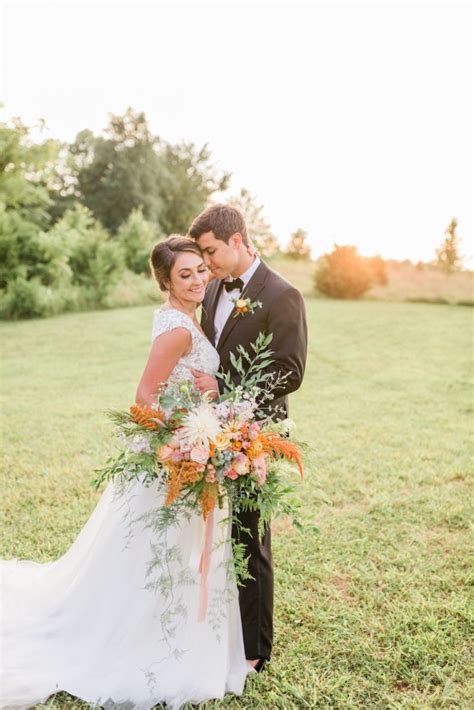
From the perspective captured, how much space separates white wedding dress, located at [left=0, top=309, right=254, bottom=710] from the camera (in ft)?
10.3

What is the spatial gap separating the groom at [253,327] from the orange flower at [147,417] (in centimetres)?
44

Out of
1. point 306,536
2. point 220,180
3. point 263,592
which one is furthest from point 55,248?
point 220,180

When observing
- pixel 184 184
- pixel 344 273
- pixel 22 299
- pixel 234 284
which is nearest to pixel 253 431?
pixel 234 284

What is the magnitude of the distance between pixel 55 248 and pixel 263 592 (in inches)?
760

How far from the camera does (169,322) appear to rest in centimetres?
310

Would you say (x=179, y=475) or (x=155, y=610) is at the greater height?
(x=179, y=475)

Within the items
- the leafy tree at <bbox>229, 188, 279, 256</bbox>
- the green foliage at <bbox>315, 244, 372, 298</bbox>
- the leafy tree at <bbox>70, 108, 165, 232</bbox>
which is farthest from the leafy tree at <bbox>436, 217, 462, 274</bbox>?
the leafy tree at <bbox>70, 108, 165, 232</bbox>

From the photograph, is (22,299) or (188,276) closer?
(188,276)

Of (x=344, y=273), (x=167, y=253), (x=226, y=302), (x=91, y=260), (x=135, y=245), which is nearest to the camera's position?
(x=167, y=253)

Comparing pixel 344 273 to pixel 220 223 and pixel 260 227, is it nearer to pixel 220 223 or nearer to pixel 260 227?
pixel 260 227

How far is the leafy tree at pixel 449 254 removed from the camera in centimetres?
2931

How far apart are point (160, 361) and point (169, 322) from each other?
21 centimetres

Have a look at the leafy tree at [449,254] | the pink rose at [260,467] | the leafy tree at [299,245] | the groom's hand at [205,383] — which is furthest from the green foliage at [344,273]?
the pink rose at [260,467]

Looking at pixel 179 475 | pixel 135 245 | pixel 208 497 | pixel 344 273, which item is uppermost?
pixel 135 245
